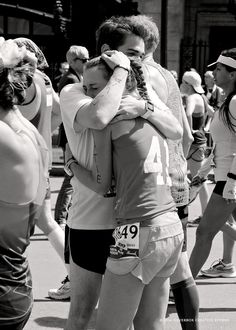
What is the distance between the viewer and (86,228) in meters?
4.07

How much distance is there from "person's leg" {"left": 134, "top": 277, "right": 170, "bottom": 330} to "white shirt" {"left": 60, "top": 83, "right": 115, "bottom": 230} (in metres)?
0.37

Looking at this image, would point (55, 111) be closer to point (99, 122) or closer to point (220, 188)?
point (220, 188)

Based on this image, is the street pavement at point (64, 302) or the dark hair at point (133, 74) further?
the street pavement at point (64, 302)

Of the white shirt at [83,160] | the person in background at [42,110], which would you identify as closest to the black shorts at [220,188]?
the person in background at [42,110]

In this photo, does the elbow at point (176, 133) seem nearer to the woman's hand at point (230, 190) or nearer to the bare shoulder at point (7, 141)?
the bare shoulder at point (7, 141)

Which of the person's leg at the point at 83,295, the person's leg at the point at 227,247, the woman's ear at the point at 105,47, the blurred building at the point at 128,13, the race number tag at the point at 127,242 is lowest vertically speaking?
the blurred building at the point at 128,13

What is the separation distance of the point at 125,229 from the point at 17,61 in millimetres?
870

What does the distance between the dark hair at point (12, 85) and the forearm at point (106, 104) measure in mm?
399

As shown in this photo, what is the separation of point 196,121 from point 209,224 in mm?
4306

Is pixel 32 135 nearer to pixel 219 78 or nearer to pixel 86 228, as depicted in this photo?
pixel 86 228

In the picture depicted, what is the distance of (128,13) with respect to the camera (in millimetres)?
21547

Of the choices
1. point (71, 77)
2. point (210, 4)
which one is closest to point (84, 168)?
point (71, 77)

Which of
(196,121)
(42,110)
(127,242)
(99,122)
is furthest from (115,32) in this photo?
(196,121)

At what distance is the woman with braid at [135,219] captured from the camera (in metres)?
3.68
